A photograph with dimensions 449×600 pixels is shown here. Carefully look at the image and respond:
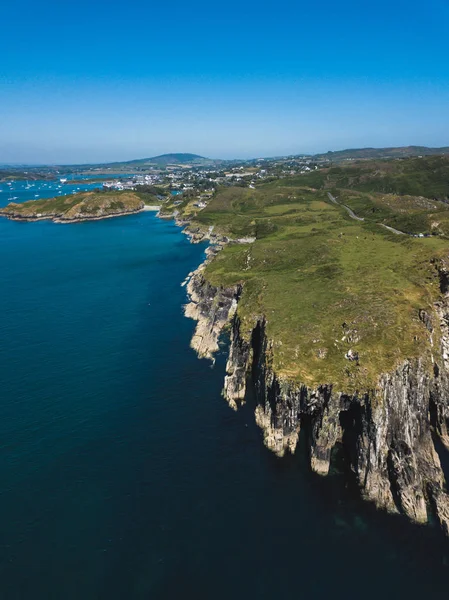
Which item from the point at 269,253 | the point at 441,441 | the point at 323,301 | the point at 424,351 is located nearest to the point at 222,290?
the point at 269,253

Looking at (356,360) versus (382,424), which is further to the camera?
(356,360)

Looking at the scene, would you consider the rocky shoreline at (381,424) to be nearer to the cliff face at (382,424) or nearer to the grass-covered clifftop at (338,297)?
the cliff face at (382,424)

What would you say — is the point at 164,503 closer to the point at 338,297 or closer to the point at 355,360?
the point at 355,360

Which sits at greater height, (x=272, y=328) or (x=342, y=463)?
(x=272, y=328)

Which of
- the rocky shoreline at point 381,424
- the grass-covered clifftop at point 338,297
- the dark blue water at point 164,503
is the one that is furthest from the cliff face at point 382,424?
the dark blue water at point 164,503

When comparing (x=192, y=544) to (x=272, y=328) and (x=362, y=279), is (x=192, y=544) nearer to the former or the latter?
(x=272, y=328)

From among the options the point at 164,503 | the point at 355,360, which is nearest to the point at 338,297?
the point at 355,360
